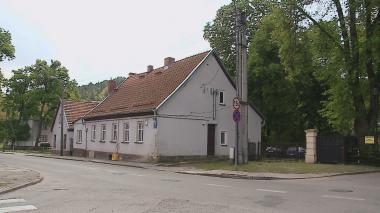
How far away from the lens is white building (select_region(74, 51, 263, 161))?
33.7m

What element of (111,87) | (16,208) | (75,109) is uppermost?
(111,87)

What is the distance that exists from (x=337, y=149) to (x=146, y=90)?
1616 centimetres

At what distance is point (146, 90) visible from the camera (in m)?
38.9

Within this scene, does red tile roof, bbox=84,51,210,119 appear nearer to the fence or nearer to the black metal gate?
the fence

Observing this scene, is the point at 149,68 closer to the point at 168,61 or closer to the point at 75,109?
the point at 168,61

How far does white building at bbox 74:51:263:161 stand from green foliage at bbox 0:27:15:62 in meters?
12.0

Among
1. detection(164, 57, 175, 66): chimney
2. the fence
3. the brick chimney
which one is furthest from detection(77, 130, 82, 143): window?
the fence

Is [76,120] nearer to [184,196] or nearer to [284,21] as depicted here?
[284,21]

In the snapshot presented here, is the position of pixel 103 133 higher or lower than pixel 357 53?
lower

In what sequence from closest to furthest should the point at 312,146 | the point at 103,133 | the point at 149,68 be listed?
the point at 312,146, the point at 103,133, the point at 149,68

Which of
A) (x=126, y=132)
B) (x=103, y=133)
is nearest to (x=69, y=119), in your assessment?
(x=103, y=133)

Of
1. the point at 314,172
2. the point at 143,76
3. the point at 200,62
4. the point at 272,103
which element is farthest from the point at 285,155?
the point at 314,172

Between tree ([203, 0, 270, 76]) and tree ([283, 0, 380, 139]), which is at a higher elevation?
tree ([203, 0, 270, 76])

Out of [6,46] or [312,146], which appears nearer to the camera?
[312,146]
